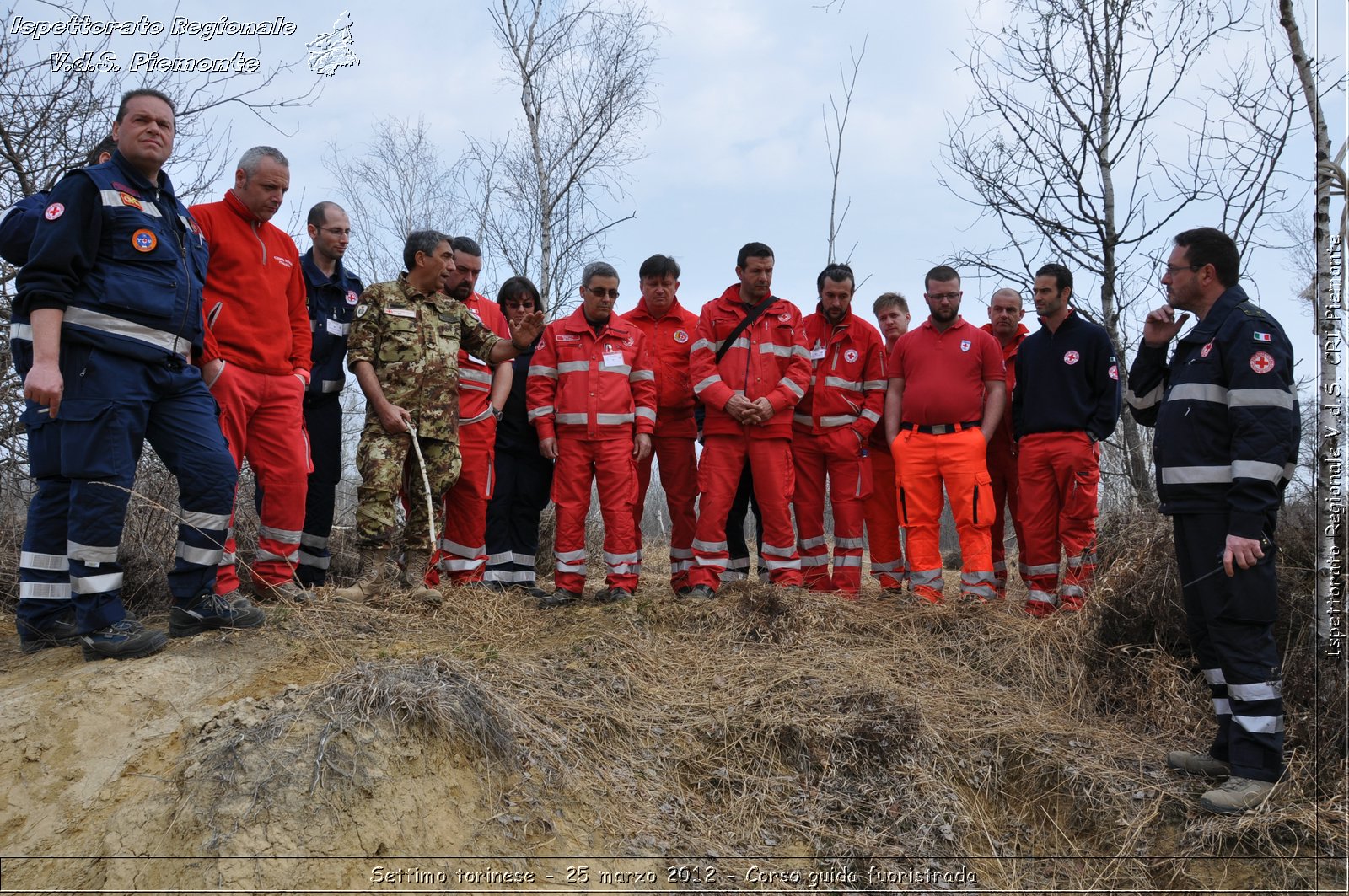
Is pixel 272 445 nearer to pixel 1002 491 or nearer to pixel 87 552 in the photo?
pixel 87 552

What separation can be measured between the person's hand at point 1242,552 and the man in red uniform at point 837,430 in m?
3.38

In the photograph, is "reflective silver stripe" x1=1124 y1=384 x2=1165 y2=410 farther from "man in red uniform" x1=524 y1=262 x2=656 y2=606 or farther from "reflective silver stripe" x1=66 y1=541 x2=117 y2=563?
"reflective silver stripe" x1=66 y1=541 x2=117 y2=563

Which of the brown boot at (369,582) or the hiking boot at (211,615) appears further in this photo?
the brown boot at (369,582)

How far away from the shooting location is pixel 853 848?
138 inches

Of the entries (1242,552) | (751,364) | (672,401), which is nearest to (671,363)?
(672,401)

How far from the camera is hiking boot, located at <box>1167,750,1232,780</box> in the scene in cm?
369

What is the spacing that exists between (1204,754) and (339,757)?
3637mm

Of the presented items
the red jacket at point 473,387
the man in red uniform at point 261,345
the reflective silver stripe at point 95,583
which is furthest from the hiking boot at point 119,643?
the red jacket at point 473,387

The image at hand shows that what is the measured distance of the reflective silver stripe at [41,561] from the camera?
4.02 m

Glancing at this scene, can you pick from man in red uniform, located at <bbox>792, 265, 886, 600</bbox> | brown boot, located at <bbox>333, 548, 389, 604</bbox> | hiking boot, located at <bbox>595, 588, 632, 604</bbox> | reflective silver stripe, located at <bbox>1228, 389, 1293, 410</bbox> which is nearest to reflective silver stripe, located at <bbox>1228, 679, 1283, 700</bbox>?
reflective silver stripe, located at <bbox>1228, 389, 1293, 410</bbox>

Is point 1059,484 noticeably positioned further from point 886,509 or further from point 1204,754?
point 1204,754

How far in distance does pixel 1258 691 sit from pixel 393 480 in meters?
4.57

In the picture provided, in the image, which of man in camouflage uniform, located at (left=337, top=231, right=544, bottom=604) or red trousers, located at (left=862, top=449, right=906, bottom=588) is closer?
man in camouflage uniform, located at (left=337, top=231, right=544, bottom=604)

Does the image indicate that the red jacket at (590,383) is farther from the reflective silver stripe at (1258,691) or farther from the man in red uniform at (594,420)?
the reflective silver stripe at (1258,691)
